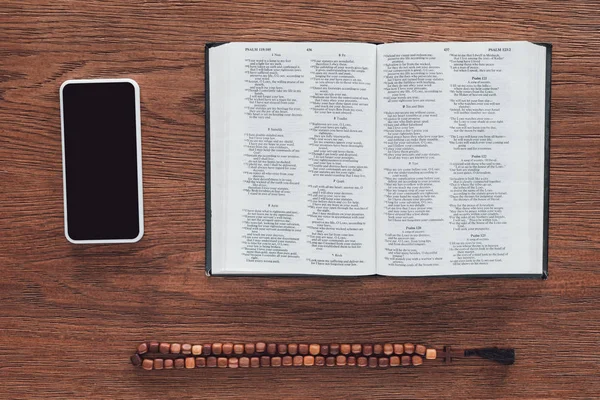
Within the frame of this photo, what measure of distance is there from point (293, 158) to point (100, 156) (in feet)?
0.80

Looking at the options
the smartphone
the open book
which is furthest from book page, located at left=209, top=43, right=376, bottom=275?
the smartphone

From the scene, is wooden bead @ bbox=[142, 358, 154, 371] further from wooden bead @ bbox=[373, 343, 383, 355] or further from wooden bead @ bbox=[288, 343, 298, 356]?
wooden bead @ bbox=[373, 343, 383, 355]

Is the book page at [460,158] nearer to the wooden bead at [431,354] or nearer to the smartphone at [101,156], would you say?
the wooden bead at [431,354]

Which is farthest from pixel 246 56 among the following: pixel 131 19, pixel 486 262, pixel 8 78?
pixel 486 262

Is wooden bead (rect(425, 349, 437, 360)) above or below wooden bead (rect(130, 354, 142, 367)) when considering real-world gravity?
above

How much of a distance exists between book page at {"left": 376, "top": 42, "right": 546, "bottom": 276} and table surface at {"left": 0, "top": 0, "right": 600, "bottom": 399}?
0.08 ft

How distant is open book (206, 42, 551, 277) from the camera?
0.69 m

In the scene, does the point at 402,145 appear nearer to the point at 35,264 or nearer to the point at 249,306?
the point at 249,306

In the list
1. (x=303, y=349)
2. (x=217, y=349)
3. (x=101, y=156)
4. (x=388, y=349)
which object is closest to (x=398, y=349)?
(x=388, y=349)

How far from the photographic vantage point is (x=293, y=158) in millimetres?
702

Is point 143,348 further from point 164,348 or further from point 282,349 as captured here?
point 282,349

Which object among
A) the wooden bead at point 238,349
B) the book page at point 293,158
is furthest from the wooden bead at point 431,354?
the wooden bead at point 238,349

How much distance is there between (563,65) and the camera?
2.28 feet

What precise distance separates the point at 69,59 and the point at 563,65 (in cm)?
62
